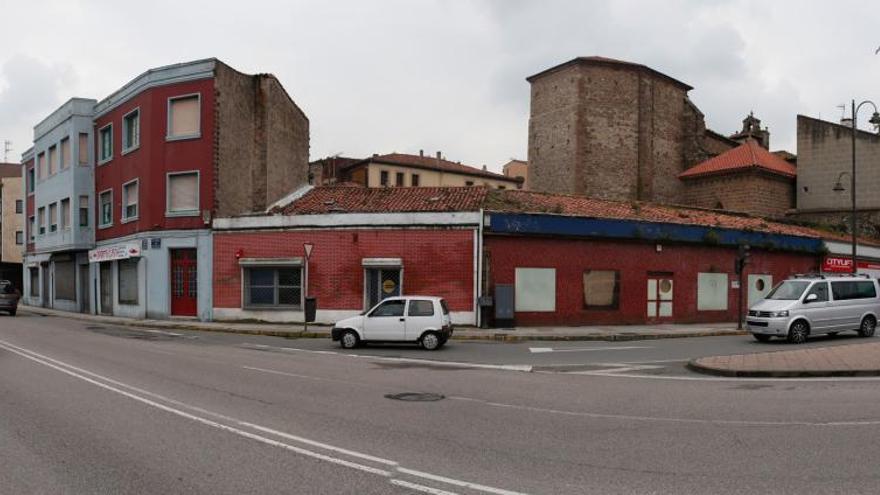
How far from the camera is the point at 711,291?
28406mm

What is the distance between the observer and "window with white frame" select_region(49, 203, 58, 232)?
3850 centimetres

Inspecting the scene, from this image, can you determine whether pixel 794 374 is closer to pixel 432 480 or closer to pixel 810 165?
pixel 432 480

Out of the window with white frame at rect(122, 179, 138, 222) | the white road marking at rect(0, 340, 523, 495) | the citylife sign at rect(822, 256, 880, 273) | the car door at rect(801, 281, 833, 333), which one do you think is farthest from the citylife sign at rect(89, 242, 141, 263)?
the citylife sign at rect(822, 256, 880, 273)

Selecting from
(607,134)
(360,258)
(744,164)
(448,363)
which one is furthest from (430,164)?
(448,363)

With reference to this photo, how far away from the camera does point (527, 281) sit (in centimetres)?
2473

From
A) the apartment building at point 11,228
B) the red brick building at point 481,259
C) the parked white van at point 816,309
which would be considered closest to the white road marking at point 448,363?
the red brick building at point 481,259

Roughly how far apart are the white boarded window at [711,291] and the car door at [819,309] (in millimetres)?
8614

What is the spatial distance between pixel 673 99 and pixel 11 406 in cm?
5206

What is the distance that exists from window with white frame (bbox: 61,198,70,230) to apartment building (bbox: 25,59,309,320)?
0.22 feet

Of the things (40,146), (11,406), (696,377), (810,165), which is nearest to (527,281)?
(696,377)

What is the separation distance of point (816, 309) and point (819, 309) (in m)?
0.17

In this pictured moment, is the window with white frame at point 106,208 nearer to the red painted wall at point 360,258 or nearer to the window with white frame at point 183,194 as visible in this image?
the window with white frame at point 183,194

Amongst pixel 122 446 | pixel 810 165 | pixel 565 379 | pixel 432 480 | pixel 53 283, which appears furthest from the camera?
pixel 810 165

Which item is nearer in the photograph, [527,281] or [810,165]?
[527,281]
